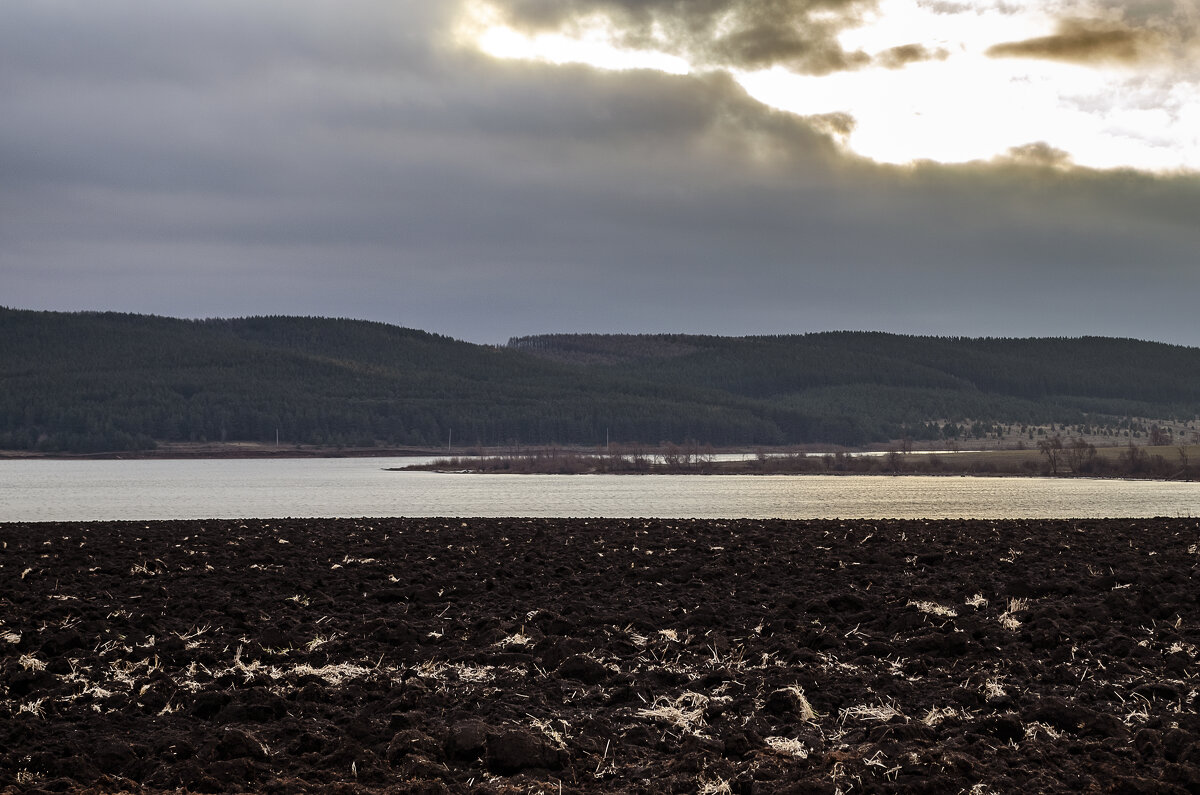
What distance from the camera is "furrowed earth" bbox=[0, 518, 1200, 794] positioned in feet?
34.0

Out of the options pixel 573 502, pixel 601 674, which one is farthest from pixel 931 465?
pixel 601 674

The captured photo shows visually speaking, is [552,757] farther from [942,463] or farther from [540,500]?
[942,463]

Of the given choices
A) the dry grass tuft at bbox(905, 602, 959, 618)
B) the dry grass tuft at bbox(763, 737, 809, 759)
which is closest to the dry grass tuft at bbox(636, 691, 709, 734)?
the dry grass tuft at bbox(763, 737, 809, 759)

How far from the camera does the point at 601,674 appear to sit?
1407 centimetres

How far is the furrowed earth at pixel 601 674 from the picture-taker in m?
10.4

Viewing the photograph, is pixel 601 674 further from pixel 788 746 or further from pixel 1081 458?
pixel 1081 458

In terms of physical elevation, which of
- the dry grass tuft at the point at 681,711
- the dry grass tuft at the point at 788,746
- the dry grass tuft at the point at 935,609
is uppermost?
the dry grass tuft at the point at 935,609


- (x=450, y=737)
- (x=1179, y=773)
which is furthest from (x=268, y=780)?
(x=1179, y=773)

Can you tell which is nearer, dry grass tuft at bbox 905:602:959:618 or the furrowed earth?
the furrowed earth

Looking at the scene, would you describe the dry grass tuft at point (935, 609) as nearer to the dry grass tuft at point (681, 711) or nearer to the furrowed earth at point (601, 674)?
the furrowed earth at point (601, 674)

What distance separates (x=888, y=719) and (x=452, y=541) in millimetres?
21952

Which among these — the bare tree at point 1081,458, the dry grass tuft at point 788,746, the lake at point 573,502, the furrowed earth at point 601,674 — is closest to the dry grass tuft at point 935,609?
the furrowed earth at point 601,674

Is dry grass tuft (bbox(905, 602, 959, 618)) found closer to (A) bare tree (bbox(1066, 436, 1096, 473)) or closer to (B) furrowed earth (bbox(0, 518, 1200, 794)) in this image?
(B) furrowed earth (bbox(0, 518, 1200, 794))

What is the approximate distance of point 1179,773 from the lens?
32.3 ft
